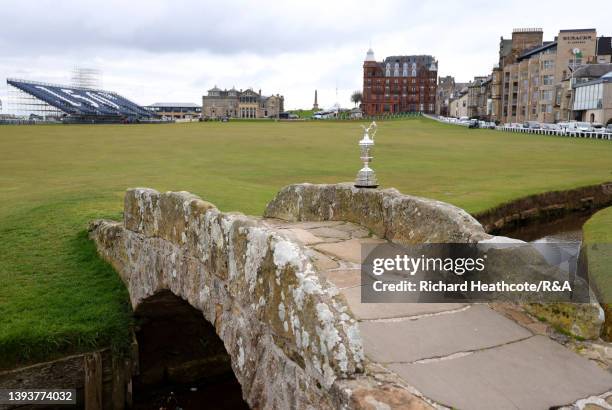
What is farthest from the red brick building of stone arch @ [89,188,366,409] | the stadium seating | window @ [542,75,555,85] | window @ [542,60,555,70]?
stone arch @ [89,188,366,409]

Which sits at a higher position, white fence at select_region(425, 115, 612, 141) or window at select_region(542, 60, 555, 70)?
window at select_region(542, 60, 555, 70)

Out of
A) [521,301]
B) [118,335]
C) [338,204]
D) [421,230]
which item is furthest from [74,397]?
[521,301]

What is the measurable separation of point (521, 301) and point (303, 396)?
2.72 m

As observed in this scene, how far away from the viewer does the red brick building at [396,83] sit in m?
162

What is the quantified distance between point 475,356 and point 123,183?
69.4 ft

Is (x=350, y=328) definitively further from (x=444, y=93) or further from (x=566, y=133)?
(x=444, y=93)

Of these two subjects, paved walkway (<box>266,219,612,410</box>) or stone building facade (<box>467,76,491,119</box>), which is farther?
stone building facade (<box>467,76,491,119</box>)

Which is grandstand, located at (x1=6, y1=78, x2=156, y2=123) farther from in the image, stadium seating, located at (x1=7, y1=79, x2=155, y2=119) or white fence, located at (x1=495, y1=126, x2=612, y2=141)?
white fence, located at (x1=495, y1=126, x2=612, y2=141)

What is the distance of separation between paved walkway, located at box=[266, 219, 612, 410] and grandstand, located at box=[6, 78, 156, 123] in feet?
398

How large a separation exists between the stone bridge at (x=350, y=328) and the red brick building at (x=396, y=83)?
157711 mm

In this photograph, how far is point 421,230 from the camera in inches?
309

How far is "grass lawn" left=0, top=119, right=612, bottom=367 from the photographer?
11062mm

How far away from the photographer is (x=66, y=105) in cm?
13712

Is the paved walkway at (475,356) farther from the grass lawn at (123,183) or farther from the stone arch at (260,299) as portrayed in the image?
the grass lawn at (123,183)
